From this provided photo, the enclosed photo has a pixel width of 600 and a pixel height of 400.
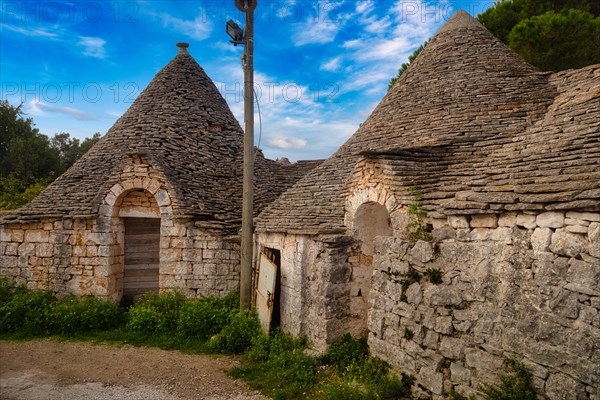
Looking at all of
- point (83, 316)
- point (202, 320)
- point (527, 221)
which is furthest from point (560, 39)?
point (83, 316)

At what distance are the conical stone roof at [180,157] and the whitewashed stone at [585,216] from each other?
21.3 feet

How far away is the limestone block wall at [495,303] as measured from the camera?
3148mm

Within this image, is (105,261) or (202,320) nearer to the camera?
(202,320)

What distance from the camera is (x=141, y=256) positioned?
356 inches

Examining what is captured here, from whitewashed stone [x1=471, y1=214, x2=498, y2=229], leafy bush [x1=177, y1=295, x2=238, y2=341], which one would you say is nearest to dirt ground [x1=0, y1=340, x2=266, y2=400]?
leafy bush [x1=177, y1=295, x2=238, y2=341]

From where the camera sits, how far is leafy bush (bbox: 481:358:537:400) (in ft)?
11.2

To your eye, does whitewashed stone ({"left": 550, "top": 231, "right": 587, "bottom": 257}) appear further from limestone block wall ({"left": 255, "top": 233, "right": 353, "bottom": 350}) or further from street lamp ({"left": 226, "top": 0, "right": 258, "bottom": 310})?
street lamp ({"left": 226, "top": 0, "right": 258, "bottom": 310})

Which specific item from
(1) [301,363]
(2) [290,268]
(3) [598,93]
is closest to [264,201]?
(2) [290,268]

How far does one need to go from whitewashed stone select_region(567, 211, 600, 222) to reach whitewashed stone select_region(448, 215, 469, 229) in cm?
106

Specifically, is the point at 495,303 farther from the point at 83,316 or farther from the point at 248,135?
the point at 83,316

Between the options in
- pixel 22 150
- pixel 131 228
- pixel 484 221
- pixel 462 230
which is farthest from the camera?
pixel 22 150

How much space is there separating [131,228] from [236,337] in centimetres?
401

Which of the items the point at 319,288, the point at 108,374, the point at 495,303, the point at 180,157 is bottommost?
the point at 108,374

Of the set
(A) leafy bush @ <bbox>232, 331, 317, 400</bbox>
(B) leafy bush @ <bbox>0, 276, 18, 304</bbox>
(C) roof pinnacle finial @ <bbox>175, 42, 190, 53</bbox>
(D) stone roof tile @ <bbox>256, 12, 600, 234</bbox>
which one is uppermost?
(C) roof pinnacle finial @ <bbox>175, 42, 190, 53</bbox>
